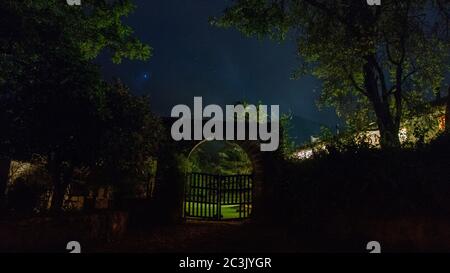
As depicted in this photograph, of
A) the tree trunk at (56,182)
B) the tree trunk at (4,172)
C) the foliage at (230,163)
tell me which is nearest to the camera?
the tree trunk at (56,182)

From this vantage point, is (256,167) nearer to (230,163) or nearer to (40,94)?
(40,94)

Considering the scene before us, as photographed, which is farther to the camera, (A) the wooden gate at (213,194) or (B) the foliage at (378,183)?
(A) the wooden gate at (213,194)

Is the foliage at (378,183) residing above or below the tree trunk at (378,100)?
below

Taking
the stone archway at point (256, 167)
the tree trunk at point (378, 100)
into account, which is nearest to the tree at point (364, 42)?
the tree trunk at point (378, 100)

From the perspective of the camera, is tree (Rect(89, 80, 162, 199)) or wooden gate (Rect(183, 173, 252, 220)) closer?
tree (Rect(89, 80, 162, 199))

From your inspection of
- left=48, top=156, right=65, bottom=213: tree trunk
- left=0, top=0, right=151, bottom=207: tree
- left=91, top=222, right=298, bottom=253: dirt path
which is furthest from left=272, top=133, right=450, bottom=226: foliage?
left=48, top=156, right=65, bottom=213: tree trunk

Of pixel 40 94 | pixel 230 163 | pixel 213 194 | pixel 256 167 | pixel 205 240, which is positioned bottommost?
pixel 205 240

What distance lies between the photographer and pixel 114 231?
779 cm

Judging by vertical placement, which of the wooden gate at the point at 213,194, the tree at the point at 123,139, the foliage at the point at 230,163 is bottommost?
the wooden gate at the point at 213,194

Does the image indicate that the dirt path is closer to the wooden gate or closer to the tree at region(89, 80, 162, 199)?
the tree at region(89, 80, 162, 199)

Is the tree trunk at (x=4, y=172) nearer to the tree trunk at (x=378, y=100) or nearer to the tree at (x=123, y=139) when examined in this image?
the tree at (x=123, y=139)

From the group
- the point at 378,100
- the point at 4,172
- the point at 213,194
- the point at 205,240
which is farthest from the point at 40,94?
the point at 378,100
